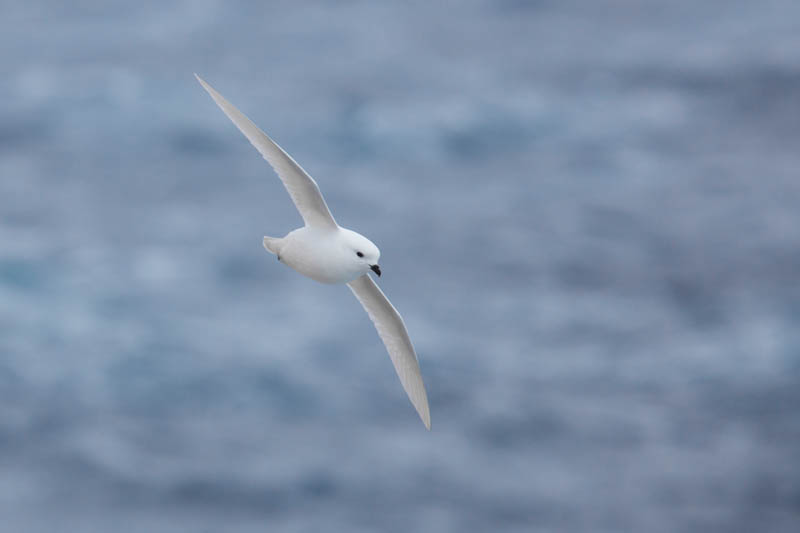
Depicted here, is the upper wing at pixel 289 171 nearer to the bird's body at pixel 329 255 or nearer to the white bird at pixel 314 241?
the white bird at pixel 314 241

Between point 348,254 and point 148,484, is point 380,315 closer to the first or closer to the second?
point 348,254

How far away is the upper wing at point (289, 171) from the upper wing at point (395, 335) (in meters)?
1.58

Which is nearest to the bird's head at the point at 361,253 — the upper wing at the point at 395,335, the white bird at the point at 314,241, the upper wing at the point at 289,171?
the white bird at the point at 314,241

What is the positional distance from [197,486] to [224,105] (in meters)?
61.5

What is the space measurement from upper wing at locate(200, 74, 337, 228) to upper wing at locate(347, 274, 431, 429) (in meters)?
1.58

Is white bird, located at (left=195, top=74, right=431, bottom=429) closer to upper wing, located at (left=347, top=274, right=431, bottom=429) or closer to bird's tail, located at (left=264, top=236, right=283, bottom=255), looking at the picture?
bird's tail, located at (left=264, top=236, right=283, bottom=255)

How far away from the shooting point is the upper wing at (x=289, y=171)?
41.4ft

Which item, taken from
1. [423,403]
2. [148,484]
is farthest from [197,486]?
[423,403]

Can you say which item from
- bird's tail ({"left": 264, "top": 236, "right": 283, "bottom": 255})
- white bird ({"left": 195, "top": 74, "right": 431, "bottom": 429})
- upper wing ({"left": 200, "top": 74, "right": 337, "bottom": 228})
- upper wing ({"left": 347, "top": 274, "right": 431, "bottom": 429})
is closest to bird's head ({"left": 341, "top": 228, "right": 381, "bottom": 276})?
white bird ({"left": 195, "top": 74, "right": 431, "bottom": 429})

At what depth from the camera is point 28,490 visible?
7250 cm

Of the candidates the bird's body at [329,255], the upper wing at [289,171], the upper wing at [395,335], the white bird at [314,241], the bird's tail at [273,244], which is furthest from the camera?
the upper wing at [395,335]

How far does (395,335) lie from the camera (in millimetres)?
15336

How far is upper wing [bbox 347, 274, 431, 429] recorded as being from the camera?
14953 mm

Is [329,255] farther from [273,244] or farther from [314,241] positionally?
[273,244]
